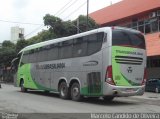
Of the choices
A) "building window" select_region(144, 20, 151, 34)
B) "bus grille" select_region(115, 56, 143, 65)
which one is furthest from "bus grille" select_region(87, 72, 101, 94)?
"building window" select_region(144, 20, 151, 34)

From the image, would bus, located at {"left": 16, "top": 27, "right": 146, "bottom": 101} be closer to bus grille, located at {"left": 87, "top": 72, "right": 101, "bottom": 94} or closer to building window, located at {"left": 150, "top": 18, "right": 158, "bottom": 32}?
bus grille, located at {"left": 87, "top": 72, "right": 101, "bottom": 94}

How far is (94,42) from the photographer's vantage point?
63.4 ft

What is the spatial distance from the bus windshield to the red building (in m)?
15.7

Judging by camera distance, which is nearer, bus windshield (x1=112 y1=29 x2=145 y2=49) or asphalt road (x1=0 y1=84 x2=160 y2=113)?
Result: asphalt road (x1=0 y1=84 x2=160 y2=113)

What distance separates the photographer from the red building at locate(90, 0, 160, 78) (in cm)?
3681

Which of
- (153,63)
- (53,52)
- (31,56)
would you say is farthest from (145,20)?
(53,52)

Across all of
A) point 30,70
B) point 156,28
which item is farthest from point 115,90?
point 156,28

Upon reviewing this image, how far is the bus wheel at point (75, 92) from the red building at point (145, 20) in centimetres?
1566

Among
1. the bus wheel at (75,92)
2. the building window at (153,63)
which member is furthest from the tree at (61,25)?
the bus wheel at (75,92)

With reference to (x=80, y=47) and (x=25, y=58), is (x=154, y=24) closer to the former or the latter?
(x=25, y=58)

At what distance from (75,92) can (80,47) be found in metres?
2.41

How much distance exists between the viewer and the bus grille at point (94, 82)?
18.9m

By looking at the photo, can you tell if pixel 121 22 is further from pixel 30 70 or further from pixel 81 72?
pixel 81 72

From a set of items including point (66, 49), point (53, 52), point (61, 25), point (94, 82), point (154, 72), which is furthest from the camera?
point (61, 25)
